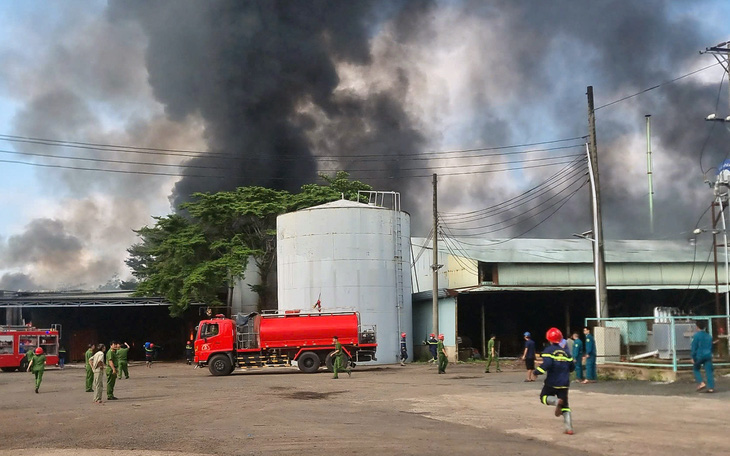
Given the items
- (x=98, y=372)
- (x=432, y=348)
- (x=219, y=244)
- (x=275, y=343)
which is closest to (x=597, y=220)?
(x=275, y=343)

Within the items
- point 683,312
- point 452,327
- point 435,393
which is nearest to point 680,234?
point 683,312

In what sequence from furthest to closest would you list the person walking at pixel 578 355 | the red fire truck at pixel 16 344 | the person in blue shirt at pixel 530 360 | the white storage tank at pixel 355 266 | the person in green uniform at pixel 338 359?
the red fire truck at pixel 16 344 < the white storage tank at pixel 355 266 < the person in green uniform at pixel 338 359 < the person in blue shirt at pixel 530 360 < the person walking at pixel 578 355

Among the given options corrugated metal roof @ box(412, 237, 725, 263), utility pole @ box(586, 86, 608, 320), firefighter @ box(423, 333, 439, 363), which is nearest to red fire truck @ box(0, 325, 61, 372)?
firefighter @ box(423, 333, 439, 363)

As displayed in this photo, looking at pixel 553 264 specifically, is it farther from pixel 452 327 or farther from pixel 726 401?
pixel 726 401

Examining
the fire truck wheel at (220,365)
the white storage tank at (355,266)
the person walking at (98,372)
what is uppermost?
the white storage tank at (355,266)

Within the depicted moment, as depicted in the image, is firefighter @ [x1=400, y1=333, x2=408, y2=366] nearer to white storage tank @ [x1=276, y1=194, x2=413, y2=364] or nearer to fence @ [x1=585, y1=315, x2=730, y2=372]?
white storage tank @ [x1=276, y1=194, x2=413, y2=364]

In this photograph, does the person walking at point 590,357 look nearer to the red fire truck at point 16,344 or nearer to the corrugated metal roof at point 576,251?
the corrugated metal roof at point 576,251

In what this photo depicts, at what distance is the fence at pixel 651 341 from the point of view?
70.7ft

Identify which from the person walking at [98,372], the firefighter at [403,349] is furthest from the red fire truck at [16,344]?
the person walking at [98,372]

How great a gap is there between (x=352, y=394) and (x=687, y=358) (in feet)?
31.3

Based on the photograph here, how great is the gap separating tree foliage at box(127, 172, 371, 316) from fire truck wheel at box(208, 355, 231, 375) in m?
14.7

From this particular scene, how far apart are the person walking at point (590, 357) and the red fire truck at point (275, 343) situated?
535 inches

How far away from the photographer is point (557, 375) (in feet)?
39.8

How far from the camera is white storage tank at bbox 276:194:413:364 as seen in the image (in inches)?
1654
